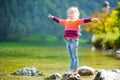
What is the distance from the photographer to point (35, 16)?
545 feet

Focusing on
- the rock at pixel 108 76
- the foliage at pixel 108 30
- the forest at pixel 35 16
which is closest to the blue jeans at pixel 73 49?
the rock at pixel 108 76

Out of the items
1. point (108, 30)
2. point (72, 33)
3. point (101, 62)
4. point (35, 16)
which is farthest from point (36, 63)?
point (35, 16)

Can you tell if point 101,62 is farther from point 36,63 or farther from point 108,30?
point 108,30

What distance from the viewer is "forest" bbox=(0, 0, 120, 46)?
5349 inches

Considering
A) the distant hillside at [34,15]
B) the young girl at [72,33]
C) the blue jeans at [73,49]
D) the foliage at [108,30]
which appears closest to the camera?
the young girl at [72,33]

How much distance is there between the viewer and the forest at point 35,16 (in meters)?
136

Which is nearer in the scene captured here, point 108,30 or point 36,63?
point 36,63

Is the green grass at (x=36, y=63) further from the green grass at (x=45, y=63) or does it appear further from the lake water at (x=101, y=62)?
the lake water at (x=101, y=62)

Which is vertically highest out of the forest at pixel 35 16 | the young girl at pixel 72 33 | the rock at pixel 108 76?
the forest at pixel 35 16

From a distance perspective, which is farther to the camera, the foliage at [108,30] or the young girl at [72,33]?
the foliage at [108,30]

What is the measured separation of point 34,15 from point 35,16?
0.91 meters

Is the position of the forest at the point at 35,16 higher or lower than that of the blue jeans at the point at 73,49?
higher

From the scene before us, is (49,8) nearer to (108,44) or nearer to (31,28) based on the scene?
(31,28)

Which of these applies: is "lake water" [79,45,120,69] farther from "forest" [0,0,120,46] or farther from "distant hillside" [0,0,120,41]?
"forest" [0,0,120,46]
